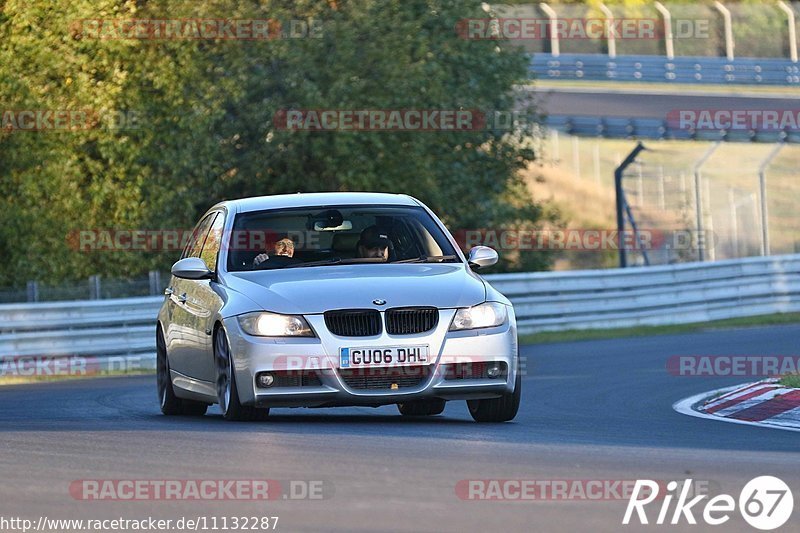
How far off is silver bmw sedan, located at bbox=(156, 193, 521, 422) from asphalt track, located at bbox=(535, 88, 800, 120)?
34.9m

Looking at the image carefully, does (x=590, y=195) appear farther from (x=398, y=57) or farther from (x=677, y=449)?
(x=677, y=449)

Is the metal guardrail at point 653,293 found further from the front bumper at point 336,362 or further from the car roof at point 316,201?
the front bumper at point 336,362

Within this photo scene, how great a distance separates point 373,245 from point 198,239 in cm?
191

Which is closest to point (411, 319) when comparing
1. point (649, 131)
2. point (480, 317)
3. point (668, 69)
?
point (480, 317)

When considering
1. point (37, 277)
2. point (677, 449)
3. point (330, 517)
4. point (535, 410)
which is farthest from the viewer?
point (37, 277)

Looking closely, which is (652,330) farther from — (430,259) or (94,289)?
(430,259)

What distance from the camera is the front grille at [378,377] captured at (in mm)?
10859

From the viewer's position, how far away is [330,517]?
23.1 feet

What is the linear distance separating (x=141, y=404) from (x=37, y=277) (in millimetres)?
12532

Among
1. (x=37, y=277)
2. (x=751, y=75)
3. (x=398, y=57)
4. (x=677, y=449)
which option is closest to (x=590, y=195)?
(x=751, y=75)

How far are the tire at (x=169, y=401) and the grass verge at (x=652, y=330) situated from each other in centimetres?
1232

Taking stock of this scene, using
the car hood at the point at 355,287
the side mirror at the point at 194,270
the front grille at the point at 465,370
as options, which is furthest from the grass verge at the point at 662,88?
the front grille at the point at 465,370

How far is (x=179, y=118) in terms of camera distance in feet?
90.3

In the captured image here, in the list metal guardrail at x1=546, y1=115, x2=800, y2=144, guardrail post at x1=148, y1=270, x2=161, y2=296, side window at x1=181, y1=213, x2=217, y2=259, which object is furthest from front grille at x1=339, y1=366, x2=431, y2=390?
metal guardrail at x1=546, y1=115, x2=800, y2=144
